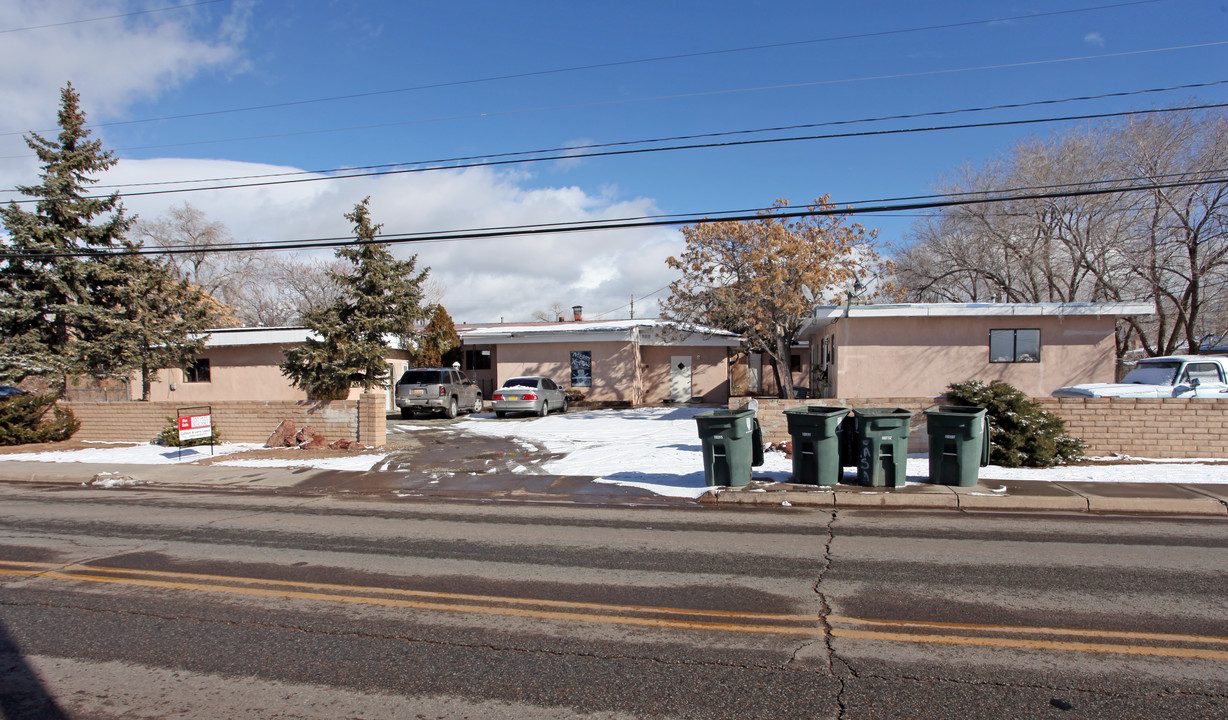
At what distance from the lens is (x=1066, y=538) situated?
22.9 ft

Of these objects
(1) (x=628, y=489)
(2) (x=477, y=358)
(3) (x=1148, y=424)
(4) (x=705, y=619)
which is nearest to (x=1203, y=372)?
(3) (x=1148, y=424)

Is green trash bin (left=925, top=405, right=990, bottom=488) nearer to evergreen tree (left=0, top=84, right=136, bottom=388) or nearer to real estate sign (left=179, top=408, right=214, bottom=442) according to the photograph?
real estate sign (left=179, top=408, right=214, bottom=442)

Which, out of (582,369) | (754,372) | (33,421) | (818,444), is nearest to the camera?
(818,444)

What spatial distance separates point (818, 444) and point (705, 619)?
531cm

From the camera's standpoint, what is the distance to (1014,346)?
17.2 metres

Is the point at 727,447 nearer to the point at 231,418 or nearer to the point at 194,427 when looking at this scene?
the point at 194,427

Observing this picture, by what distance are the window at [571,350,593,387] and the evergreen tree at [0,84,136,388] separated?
14575 millimetres

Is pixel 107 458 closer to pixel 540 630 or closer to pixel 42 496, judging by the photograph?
pixel 42 496

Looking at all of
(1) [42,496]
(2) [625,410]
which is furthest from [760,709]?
(2) [625,410]

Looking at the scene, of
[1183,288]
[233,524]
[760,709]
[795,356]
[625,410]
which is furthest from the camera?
[795,356]

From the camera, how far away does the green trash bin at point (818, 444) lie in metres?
9.43

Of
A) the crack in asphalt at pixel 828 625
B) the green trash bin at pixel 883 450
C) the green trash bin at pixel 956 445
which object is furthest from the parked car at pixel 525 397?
the crack in asphalt at pixel 828 625

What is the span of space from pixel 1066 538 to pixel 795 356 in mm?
29082

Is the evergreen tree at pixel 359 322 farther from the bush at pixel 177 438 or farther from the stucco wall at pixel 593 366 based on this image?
the stucco wall at pixel 593 366
